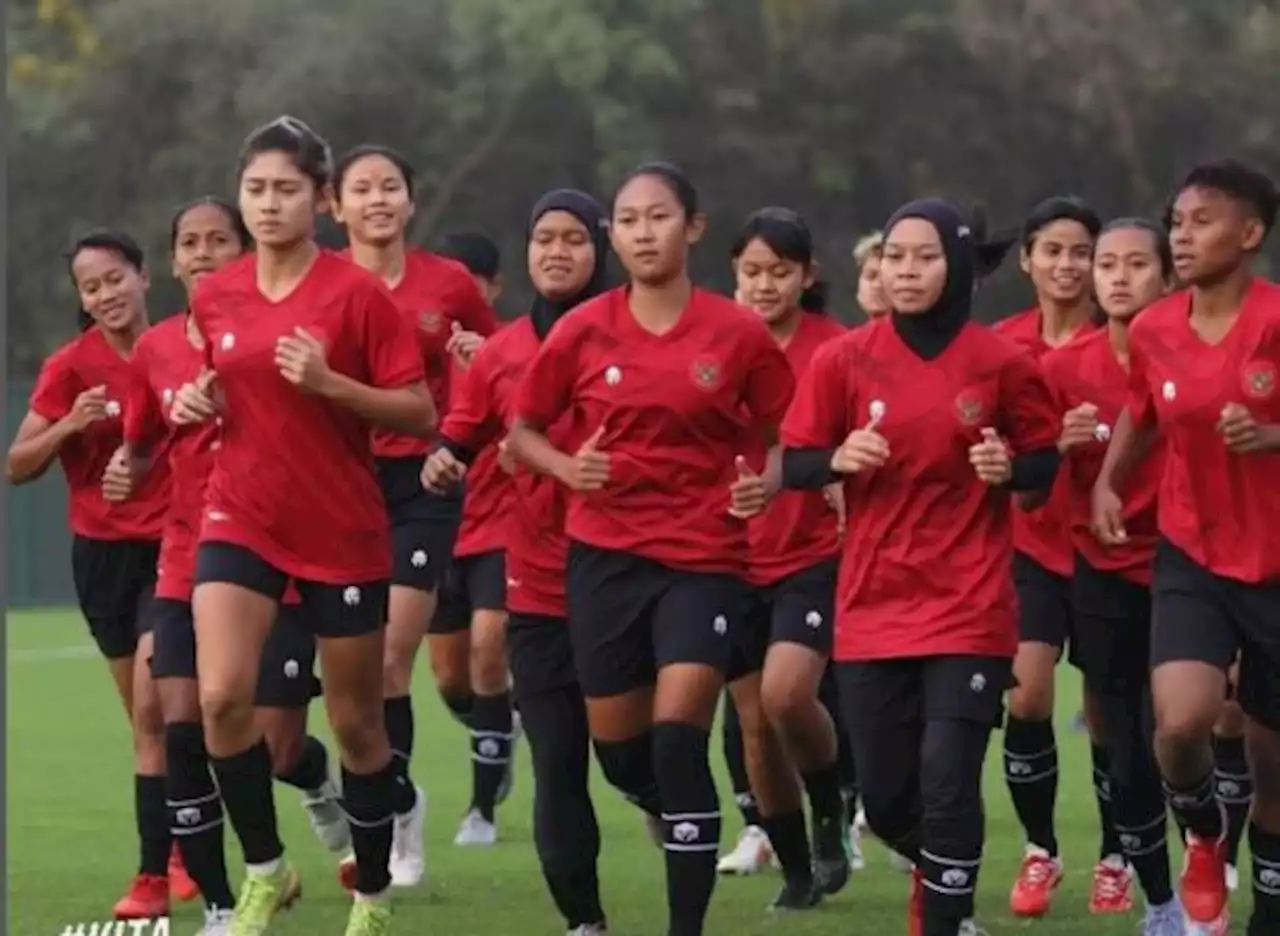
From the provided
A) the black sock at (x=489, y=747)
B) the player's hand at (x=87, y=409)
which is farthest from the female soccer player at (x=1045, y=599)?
the player's hand at (x=87, y=409)

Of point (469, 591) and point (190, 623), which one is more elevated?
point (190, 623)

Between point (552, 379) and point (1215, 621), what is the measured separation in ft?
6.76

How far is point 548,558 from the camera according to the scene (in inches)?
415

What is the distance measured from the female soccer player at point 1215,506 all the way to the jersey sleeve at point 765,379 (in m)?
1.05

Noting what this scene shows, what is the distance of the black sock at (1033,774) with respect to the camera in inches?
460

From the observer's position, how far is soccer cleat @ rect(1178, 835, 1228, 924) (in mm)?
10234

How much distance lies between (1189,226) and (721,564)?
168 cm

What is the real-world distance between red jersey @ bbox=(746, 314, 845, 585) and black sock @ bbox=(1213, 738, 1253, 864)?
4.97 feet

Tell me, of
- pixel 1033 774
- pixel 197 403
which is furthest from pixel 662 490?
pixel 1033 774

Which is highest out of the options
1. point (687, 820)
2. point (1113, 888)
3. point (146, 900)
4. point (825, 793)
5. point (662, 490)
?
point (662, 490)

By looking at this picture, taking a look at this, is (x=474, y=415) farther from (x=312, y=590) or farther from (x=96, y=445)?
(x=96, y=445)

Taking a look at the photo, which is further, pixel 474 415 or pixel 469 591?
pixel 469 591

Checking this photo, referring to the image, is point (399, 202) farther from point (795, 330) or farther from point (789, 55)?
point (789, 55)

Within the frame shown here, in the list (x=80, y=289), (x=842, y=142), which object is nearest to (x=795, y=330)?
(x=80, y=289)
